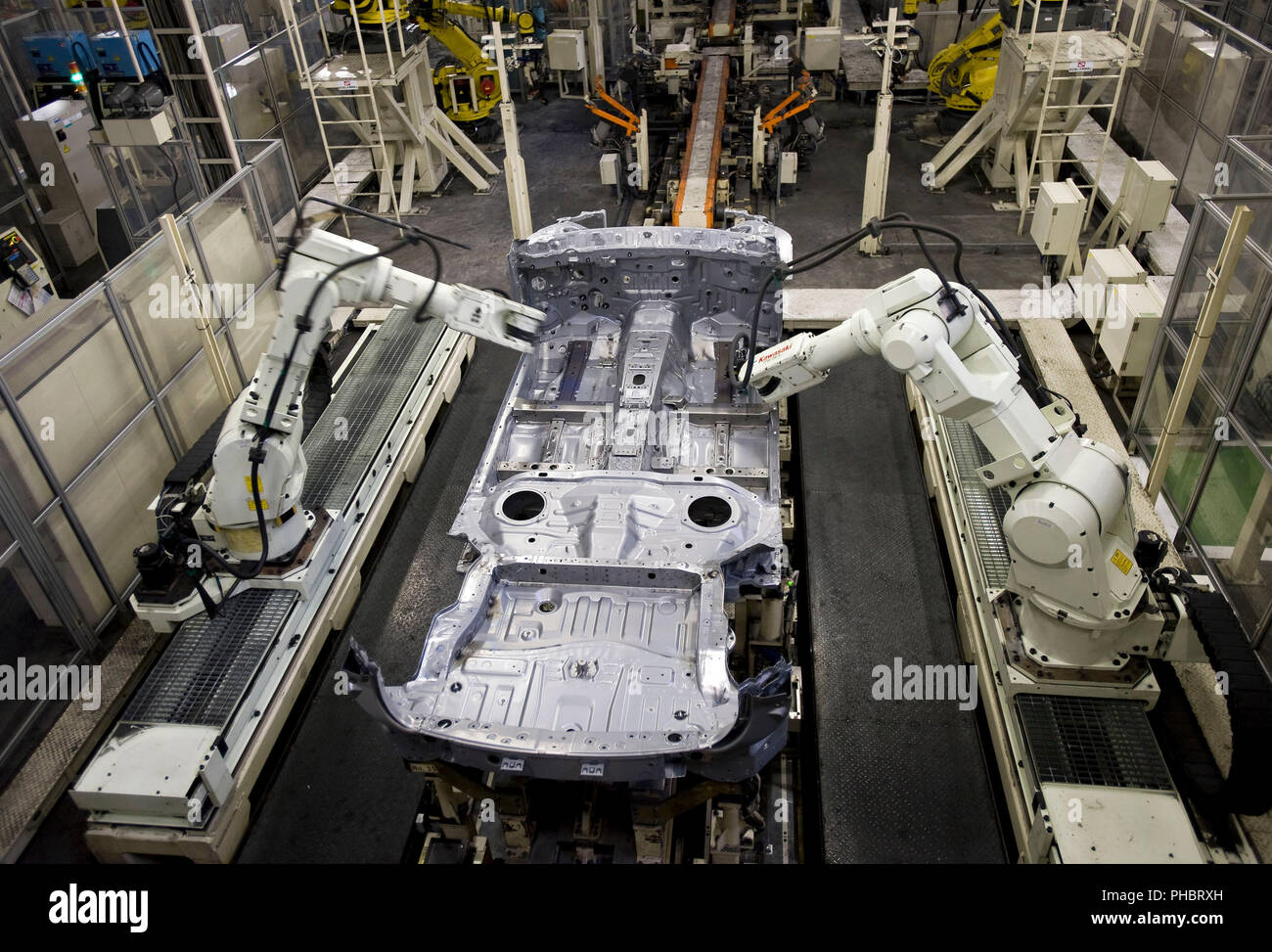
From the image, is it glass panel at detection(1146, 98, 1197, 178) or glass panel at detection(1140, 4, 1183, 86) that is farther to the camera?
glass panel at detection(1140, 4, 1183, 86)

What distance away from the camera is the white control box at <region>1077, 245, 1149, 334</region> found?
7539mm

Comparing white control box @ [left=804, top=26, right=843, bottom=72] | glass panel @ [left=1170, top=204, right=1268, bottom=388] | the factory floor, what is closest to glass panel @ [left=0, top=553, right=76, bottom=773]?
the factory floor

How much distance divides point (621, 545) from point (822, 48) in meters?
11.9

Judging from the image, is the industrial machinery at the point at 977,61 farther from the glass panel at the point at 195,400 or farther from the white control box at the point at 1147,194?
the glass panel at the point at 195,400

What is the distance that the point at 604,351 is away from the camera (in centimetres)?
702

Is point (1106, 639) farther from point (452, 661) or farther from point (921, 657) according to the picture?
point (452, 661)

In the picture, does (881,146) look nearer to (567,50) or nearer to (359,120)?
(359,120)

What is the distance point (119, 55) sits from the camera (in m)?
7.99

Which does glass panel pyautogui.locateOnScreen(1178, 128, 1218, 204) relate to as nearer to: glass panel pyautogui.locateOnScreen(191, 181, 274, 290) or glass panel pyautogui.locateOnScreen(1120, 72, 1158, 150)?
glass panel pyautogui.locateOnScreen(1120, 72, 1158, 150)

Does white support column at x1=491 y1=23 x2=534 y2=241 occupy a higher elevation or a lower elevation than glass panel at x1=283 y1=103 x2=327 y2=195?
higher

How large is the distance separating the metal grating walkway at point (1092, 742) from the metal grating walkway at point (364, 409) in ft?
14.3

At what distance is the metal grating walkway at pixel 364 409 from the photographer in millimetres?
6406

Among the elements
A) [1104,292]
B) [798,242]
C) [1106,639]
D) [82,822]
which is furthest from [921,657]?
[798,242]

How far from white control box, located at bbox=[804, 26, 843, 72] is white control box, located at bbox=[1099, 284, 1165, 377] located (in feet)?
27.6
